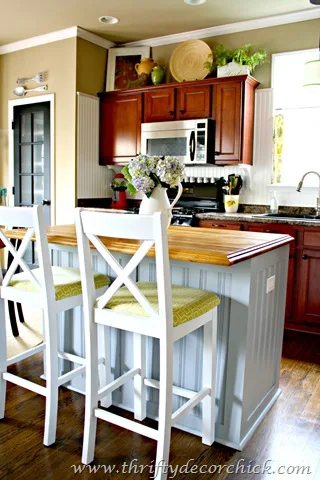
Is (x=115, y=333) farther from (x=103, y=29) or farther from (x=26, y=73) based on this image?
(x=26, y=73)

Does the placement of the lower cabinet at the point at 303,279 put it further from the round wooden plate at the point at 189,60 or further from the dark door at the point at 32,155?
the dark door at the point at 32,155

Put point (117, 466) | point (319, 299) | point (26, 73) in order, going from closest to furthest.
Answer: point (117, 466) < point (319, 299) < point (26, 73)

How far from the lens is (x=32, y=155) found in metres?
5.09

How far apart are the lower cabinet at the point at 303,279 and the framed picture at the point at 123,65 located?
2462 millimetres

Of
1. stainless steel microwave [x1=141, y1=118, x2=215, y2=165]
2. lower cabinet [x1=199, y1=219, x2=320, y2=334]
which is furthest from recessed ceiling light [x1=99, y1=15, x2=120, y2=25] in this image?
lower cabinet [x1=199, y1=219, x2=320, y2=334]

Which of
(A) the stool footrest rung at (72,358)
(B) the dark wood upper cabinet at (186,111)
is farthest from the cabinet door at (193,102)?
(A) the stool footrest rung at (72,358)

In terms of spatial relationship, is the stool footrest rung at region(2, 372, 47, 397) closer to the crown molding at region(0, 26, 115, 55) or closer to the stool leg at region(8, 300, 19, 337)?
the stool leg at region(8, 300, 19, 337)

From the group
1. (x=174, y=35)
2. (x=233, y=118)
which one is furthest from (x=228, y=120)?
(x=174, y=35)

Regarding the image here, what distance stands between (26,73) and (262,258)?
166 inches

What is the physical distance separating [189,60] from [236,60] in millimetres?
581

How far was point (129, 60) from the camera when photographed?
15.8 feet

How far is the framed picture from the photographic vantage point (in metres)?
4.80

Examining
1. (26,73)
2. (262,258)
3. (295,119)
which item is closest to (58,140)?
(26,73)

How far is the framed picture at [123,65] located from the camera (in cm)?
480
